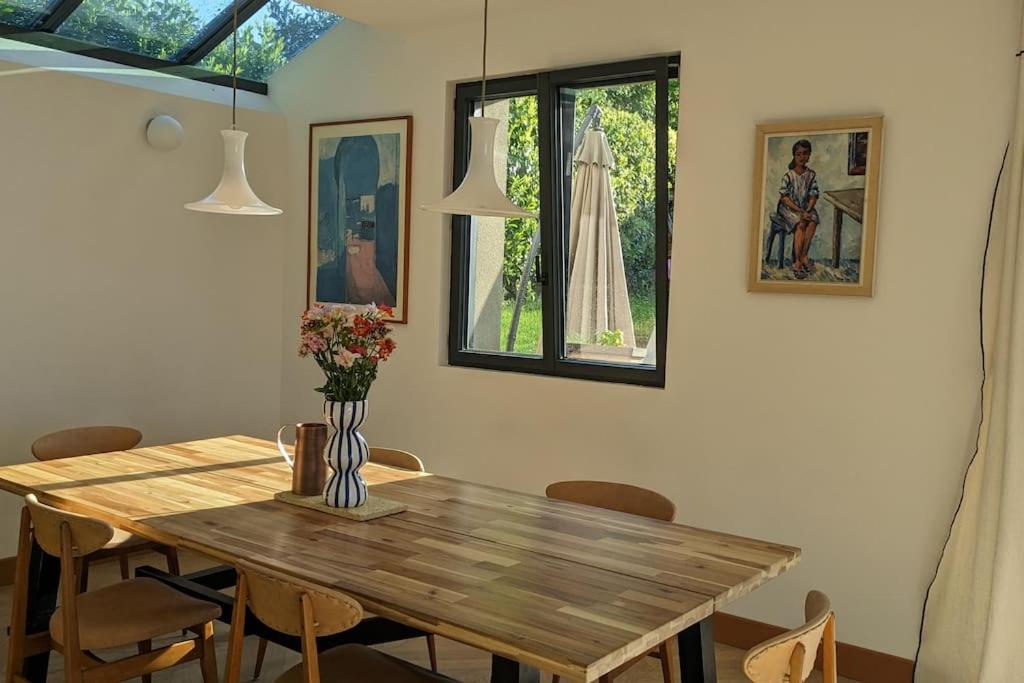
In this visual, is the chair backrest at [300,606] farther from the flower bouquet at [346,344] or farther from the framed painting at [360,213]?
the framed painting at [360,213]

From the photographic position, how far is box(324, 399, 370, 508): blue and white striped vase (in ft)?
9.68

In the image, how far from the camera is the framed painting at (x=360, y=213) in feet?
16.7

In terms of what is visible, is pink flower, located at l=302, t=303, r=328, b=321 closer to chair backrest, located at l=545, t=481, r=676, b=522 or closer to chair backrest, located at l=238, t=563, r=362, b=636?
chair backrest, located at l=238, t=563, r=362, b=636

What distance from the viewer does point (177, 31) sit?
5031 mm

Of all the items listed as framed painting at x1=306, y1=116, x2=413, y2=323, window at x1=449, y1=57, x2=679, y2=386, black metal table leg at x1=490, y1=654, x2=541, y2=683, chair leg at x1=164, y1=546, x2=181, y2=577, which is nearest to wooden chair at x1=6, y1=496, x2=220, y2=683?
chair leg at x1=164, y1=546, x2=181, y2=577

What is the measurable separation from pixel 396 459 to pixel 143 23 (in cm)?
269

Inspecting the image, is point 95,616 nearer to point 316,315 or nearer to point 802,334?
point 316,315

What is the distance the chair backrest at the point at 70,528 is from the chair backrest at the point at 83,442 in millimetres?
1068

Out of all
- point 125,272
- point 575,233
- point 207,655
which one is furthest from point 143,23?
point 207,655

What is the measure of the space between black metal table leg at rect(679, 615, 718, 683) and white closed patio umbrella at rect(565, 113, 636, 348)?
1.96m

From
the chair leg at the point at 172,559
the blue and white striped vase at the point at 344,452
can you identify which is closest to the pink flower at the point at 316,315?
the blue and white striped vase at the point at 344,452

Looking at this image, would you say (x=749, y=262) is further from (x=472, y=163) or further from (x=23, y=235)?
(x=23, y=235)

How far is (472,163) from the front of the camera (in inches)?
118

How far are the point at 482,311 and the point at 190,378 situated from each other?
→ 5.34 ft
